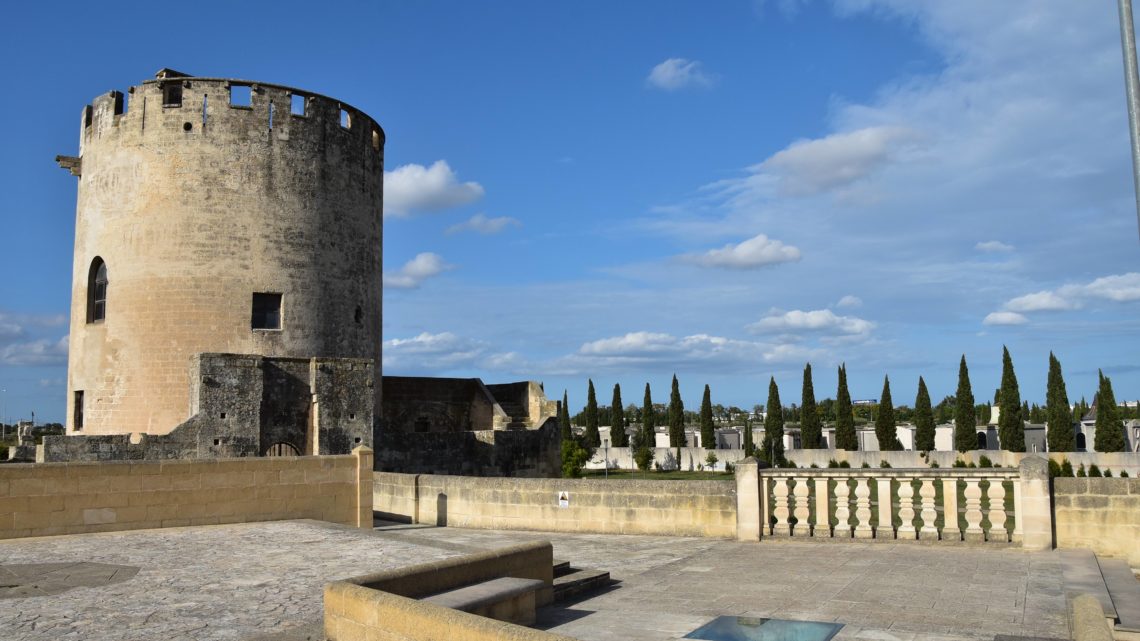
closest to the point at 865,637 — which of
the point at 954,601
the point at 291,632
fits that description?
the point at 954,601

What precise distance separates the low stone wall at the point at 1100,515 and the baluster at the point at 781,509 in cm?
307

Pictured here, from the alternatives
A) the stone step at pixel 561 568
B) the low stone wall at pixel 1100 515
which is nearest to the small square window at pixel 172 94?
the stone step at pixel 561 568

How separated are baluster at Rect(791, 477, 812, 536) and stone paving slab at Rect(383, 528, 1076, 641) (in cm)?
22

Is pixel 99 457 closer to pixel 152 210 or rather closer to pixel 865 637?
pixel 152 210

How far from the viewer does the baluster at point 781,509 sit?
11.3 meters

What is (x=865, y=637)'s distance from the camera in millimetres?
6520

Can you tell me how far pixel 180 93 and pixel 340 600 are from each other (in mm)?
18816

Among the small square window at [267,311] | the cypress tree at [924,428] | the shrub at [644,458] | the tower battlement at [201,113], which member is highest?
the tower battlement at [201,113]

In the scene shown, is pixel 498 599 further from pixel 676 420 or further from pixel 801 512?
pixel 676 420

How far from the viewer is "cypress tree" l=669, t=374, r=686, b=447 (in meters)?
76.1

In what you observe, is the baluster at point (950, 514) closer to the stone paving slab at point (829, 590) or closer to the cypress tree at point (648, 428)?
the stone paving slab at point (829, 590)

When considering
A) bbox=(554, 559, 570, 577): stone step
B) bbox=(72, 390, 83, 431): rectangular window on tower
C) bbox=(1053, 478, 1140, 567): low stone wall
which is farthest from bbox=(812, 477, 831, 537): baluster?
bbox=(72, 390, 83, 431): rectangular window on tower

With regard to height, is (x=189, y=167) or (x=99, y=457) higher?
(x=189, y=167)

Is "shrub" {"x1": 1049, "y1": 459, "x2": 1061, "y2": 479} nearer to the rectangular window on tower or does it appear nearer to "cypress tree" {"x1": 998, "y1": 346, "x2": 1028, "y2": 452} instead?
the rectangular window on tower
